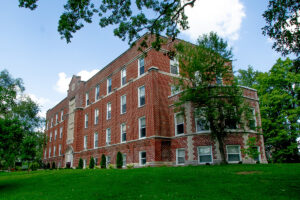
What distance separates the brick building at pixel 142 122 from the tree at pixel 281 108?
10415 millimetres

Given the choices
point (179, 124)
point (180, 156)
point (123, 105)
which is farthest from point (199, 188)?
point (123, 105)

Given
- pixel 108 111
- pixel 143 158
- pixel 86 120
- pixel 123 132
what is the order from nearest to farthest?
pixel 143 158 < pixel 123 132 < pixel 108 111 < pixel 86 120

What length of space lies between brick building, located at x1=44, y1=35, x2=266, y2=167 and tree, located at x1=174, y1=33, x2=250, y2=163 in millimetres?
1308

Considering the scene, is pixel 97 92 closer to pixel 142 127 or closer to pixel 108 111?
pixel 108 111

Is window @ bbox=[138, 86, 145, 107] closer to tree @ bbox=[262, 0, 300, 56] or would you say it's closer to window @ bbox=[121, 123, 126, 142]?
Answer: window @ bbox=[121, 123, 126, 142]

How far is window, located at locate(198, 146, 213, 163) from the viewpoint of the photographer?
2134cm

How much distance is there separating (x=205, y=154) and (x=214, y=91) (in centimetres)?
538

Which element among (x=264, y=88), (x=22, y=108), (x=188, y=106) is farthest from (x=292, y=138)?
(x=22, y=108)

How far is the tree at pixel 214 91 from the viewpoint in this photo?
19.7 meters

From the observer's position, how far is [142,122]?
2655 cm

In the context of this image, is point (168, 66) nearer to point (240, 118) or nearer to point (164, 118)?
point (164, 118)

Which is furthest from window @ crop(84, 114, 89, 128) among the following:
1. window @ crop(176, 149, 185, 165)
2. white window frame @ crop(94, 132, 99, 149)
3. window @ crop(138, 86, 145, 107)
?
window @ crop(176, 149, 185, 165)

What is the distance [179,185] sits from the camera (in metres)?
11.2

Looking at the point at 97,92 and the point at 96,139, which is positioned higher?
the point at 97,92
